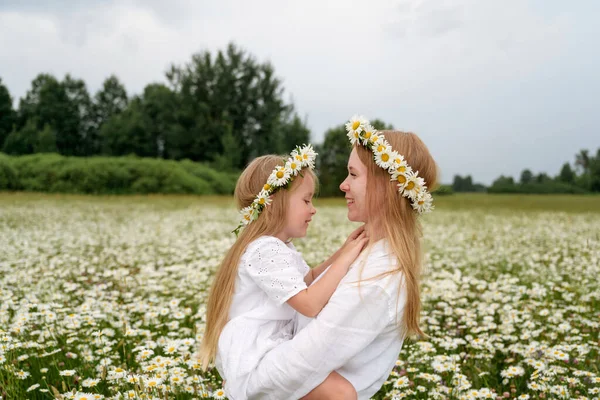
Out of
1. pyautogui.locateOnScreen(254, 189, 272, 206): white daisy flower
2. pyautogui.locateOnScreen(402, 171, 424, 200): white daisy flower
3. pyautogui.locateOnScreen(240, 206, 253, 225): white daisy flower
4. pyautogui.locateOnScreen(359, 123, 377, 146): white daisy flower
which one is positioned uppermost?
pyautogui.locateOnScreen(359, 123, 377, 146): white daisy flower

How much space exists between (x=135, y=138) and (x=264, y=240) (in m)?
49.5

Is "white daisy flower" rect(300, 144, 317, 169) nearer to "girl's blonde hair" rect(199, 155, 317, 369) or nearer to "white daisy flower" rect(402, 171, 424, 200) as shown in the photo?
"girl's blonde hair" rect(199, 155, 317, 369)

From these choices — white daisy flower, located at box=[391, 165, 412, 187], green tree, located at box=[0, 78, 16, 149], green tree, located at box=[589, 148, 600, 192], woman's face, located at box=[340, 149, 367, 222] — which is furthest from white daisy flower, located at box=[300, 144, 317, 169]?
green tree, located at box=[0, 78, 16, 149]

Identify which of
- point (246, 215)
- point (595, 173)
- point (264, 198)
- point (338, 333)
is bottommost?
point (338, 333)

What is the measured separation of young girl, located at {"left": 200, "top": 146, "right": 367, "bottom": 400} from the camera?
2.67m

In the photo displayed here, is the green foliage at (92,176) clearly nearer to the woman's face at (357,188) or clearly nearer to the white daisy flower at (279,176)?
the white daisy flower at (279,176)

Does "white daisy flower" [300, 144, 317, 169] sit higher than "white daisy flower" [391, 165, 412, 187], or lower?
higher

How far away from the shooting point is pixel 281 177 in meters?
2.97

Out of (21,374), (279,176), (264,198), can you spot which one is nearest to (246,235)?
(264,198)

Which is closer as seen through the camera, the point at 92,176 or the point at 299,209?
the point at 299,209

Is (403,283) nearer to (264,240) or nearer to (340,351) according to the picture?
(340,351)

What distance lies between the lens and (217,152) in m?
47.3

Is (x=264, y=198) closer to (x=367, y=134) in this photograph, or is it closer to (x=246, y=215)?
(x=246, y=215)

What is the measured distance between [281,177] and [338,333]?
915 mm
